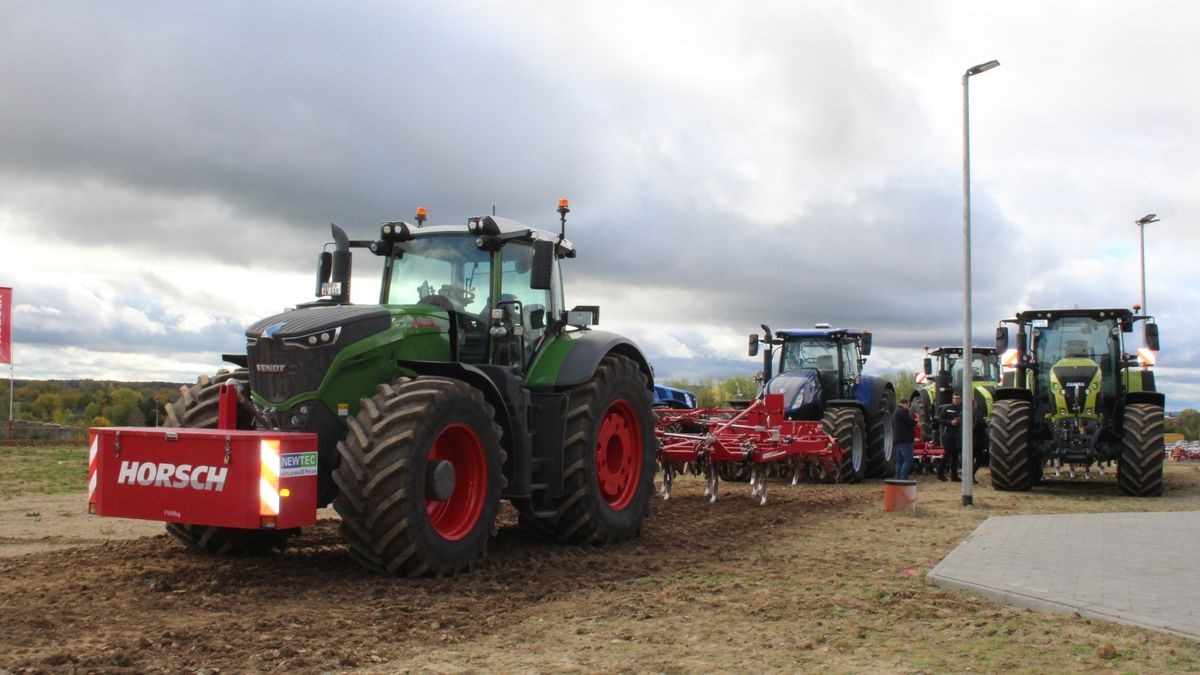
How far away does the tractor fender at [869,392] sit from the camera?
1844cm

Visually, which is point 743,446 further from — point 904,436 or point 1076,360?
point 1076,360

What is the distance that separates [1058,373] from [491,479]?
11.2m

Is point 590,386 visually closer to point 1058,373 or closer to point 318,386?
point 318,386

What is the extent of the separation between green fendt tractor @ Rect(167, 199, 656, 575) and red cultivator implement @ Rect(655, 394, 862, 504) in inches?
118

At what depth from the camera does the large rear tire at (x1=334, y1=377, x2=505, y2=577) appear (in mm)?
6719

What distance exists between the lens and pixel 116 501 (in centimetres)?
687

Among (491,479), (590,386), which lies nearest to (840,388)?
(590,386)

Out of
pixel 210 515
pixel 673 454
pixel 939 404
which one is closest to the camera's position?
pixel 210 515

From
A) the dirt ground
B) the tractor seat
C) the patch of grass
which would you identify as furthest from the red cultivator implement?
the patch of grass

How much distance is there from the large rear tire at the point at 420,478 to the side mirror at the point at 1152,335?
12.5 meters

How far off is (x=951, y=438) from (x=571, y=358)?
11239mm

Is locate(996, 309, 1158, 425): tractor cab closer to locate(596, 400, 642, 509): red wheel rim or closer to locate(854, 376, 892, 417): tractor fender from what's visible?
locate(854, 376, 892, 417): tractor fender

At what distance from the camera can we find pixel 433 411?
23.2 ft

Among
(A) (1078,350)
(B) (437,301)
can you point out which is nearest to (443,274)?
(B) (437,301)
